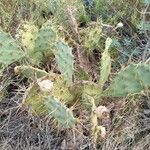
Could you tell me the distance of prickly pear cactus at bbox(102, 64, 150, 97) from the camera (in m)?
1.82

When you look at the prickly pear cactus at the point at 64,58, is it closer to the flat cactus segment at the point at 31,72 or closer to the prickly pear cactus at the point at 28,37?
the flat cactus segment at the point at 31,72

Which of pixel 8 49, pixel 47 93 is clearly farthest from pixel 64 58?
pixel 8 49

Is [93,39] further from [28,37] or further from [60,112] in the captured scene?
[60,112]

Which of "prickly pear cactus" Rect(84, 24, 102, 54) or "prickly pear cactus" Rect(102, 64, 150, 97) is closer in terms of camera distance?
A: "prickly pear cactus" Rect(102, 64, 150, 97)

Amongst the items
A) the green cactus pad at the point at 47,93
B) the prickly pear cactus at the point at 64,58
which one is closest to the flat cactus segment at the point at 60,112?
the green cactus pad at the point at 47,93

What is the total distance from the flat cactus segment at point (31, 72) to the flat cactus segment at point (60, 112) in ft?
0.71

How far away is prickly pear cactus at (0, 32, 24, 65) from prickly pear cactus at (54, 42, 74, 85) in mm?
232

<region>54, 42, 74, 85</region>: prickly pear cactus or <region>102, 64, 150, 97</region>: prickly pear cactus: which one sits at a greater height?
<region>54, 42, 74, 85</region>: prickly pear cactus

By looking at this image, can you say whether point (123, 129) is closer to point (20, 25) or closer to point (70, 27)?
point (70, 27)

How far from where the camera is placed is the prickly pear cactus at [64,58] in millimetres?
1887

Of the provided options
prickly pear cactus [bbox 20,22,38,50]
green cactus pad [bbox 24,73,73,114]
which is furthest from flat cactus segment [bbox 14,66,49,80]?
prickly pear cactus [bbox 20,22,38,50]

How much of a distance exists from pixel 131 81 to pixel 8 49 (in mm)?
607

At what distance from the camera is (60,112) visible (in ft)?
5.89

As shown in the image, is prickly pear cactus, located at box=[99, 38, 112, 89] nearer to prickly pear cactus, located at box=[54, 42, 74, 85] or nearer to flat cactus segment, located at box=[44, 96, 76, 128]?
prickly pear cactus, located at box=[54, 42, 74, 85]
